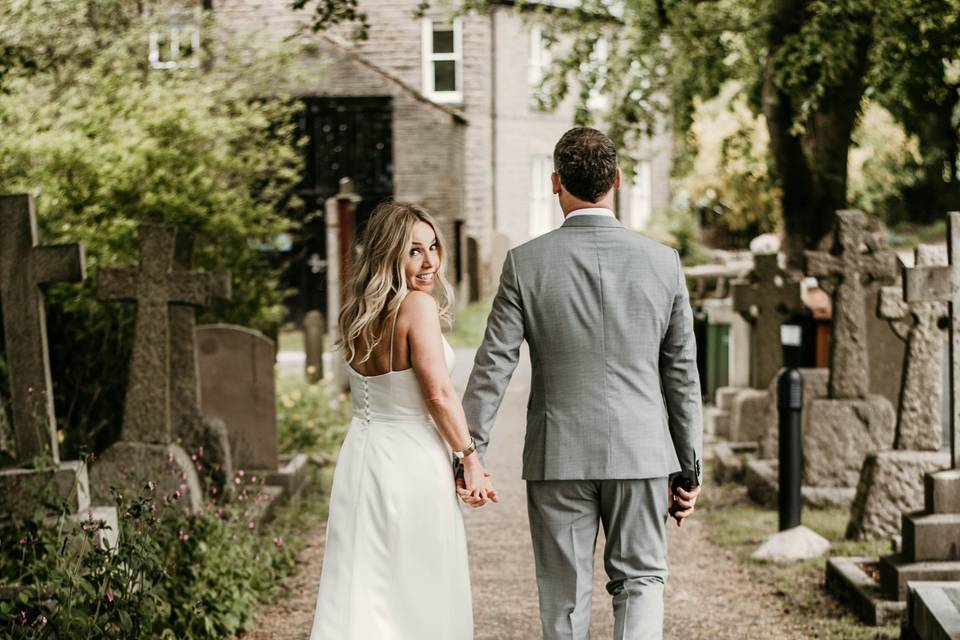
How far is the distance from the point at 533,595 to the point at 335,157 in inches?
823

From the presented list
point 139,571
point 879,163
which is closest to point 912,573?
point 139,571

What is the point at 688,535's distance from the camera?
884 centimetres

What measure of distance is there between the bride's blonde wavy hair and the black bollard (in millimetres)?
4051

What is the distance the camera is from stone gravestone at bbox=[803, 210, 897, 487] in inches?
343

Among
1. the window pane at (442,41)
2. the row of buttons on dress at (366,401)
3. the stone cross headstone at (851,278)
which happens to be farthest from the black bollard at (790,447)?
the window pane at (442,41)

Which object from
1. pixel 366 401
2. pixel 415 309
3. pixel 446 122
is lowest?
pixel 366 401

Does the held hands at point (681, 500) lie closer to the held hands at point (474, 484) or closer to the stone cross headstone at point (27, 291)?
the held hands at point (474, 484)

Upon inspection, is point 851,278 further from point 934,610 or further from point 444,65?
point 444,65

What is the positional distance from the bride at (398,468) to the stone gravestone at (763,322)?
22.1ft

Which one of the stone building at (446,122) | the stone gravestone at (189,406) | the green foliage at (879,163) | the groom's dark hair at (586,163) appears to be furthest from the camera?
the green foliage at (879,163)

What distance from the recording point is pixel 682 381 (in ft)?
14.8

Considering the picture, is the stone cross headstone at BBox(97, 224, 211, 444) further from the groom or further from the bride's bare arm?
the groom

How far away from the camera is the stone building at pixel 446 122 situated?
26.9 metres

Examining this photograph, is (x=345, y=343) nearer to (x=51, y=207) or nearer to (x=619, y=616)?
(x=619, y=616)
